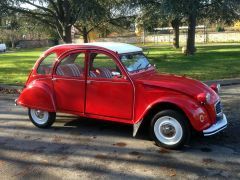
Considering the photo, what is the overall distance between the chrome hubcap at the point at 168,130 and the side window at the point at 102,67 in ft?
3.69

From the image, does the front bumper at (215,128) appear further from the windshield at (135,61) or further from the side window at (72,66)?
the side window at (72,66)

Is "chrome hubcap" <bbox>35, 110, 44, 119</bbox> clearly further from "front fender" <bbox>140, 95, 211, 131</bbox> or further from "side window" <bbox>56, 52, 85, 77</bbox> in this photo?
"front fender" <bbox>140, 95, 211, 131</bbox>

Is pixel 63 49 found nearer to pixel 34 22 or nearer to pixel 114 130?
pixel 114 130

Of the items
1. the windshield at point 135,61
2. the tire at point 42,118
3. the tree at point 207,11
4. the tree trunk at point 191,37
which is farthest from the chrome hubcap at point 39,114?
the tree trunk at point 191,37

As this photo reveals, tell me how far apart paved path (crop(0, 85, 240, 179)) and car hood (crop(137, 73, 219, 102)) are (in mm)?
826

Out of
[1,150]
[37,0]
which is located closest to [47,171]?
[1,150]

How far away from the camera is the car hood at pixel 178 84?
6043mm

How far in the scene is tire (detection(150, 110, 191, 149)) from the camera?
5949 millimetres

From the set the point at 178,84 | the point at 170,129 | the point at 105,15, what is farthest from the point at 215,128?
the point at 105,15

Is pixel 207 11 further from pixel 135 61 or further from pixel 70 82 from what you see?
pixel 70 82

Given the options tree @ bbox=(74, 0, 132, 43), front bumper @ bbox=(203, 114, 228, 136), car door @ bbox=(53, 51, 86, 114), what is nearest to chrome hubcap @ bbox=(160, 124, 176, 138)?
front bumper @ bbox=(203, 114, 228, 136)

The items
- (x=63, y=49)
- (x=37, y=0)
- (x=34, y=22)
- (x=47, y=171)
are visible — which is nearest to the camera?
(x=47, y=171)

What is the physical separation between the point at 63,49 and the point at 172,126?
2506 millimetres

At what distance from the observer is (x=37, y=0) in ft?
71.2
